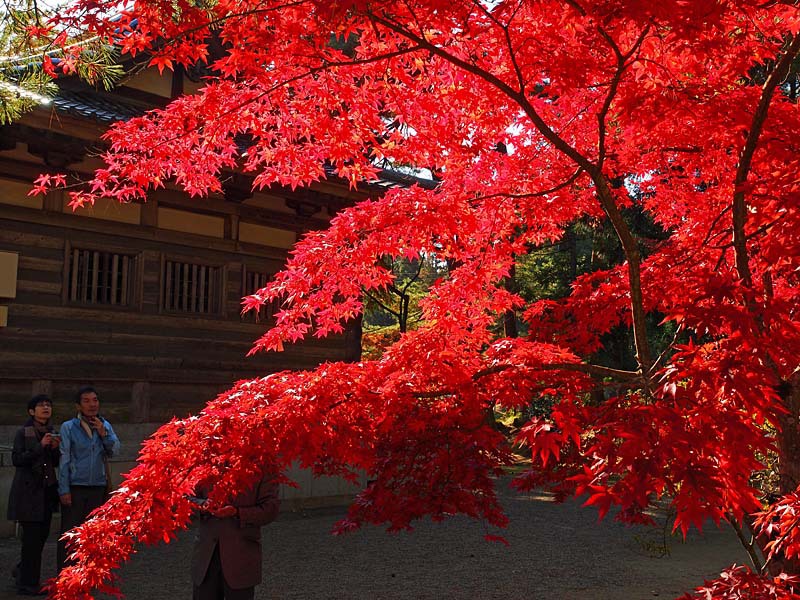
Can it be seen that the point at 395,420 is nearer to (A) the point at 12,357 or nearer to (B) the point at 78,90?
(A) the point at 12,357

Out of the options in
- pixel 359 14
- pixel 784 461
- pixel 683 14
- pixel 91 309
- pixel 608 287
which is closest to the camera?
pixel 683 14

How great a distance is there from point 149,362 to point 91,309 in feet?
3.68

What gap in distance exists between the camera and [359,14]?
3893mm

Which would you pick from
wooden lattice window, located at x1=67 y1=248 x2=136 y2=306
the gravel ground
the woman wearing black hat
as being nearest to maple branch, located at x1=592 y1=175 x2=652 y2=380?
the gravel ground

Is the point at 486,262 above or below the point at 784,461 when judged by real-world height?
above

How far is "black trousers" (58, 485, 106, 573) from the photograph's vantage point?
6793 mm

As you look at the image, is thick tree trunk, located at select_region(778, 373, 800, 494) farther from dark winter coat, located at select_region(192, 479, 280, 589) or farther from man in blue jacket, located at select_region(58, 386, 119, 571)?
man in blue jacket, located at select_region(58, 386, 119, 571)

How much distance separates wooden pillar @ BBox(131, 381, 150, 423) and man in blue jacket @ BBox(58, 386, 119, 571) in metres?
4.00

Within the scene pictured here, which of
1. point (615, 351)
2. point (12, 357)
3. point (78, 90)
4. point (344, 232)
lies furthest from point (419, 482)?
point (615, 351)

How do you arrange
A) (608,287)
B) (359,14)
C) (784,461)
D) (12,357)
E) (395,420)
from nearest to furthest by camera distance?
(359,14), (395,420), (784,461), (608,287), (12,357)

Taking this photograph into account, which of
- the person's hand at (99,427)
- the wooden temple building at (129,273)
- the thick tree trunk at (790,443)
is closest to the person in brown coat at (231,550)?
the person's hand at (99,427)

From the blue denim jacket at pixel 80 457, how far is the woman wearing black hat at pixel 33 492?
18 cm

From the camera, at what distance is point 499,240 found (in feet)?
18.6

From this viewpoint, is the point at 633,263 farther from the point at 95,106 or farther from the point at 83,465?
the point at 95,106
